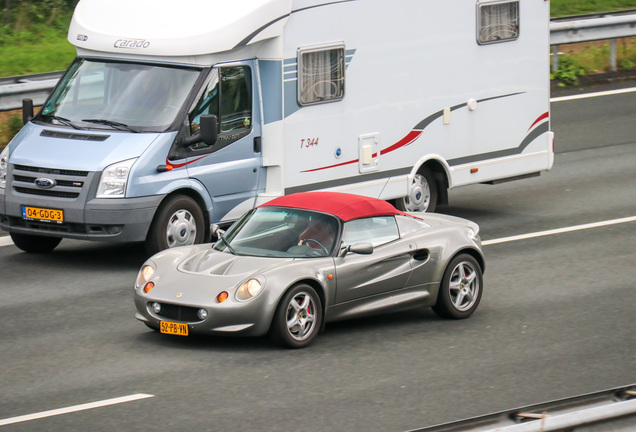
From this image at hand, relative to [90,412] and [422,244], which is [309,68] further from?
[90,412]

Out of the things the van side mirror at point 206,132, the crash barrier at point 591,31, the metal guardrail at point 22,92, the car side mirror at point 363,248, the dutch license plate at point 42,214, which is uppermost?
the crash barrier at point 591,31

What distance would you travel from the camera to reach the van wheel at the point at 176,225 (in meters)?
13.7

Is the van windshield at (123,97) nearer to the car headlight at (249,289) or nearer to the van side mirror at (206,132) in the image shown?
the van side mirror at (206,132)

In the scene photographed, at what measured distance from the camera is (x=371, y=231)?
38.3ft

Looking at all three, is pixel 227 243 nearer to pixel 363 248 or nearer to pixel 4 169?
pixel 363 248

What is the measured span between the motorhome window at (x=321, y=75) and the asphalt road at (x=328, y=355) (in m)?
2.62

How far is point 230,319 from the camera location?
34.4 ft

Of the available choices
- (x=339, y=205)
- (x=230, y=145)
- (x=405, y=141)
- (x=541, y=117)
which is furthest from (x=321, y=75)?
(x=541, y=117)

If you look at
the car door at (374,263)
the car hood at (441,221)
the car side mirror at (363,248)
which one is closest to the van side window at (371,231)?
the car door at (374,263)

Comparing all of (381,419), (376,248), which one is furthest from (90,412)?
(376,248)

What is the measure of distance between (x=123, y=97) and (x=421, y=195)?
13.7 feet

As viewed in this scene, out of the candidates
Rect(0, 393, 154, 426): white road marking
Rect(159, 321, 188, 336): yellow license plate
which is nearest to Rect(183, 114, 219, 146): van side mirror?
Rect(159, 321, 188, 336): yellow license plate

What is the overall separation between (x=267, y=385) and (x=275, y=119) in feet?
17.4

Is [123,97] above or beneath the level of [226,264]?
above
